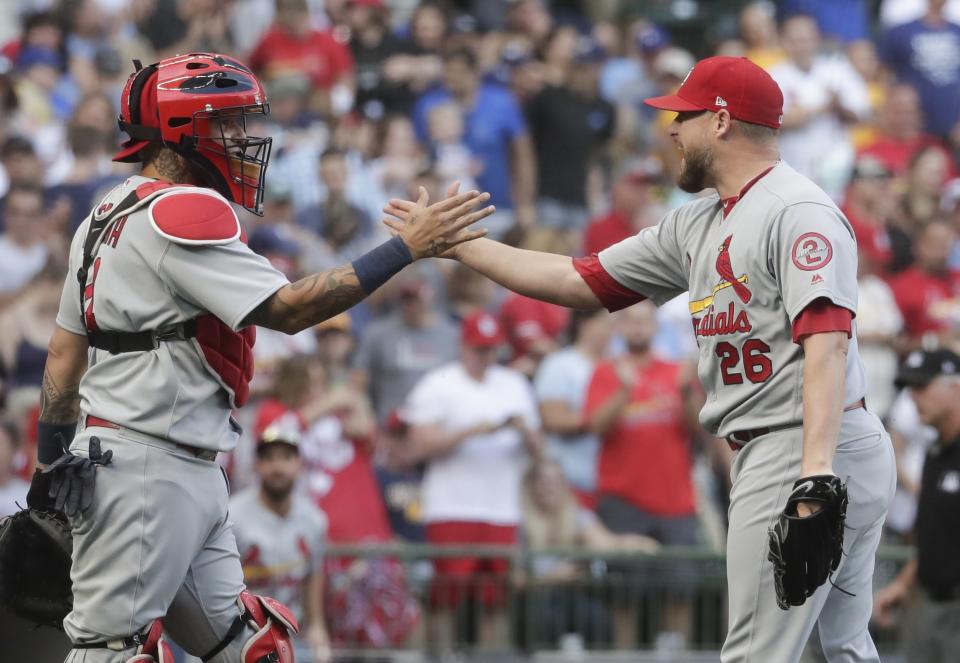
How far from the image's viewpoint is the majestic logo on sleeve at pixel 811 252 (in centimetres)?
523

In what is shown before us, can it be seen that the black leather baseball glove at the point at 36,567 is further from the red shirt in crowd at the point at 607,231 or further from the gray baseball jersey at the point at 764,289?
the red shirt in crowd at the point at 607,231

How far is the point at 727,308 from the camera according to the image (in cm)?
549

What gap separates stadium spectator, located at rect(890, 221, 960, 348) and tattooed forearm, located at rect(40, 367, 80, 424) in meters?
7.71

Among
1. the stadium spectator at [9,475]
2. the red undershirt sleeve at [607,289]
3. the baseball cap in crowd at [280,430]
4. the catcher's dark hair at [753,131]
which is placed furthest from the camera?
the stadium spectator at [9,475]

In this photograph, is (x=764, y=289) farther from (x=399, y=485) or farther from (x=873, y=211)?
(x=873, y=211)

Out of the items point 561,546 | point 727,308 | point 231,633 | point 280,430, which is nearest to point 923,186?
point 561,546

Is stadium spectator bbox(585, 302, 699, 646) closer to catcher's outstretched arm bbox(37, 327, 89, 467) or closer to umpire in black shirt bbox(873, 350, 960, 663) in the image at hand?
umpire in black shirt bbox(873, 350, 960, 663)

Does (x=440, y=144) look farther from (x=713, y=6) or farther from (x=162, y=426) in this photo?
(x=162, y=426)

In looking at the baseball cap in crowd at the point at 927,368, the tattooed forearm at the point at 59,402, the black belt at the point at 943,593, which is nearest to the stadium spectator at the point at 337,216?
the baseball cap in crowd at the point at 927,368

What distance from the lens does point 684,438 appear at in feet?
34.0

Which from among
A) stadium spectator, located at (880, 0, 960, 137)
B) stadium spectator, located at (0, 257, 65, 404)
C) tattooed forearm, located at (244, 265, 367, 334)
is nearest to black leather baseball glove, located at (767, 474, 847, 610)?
tattooed forearm, located at (244, 265, 367, 334)

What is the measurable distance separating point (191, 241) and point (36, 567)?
1.39 m

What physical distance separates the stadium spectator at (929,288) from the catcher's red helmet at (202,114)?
7.49 metres

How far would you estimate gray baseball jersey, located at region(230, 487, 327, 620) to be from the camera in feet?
28.3
